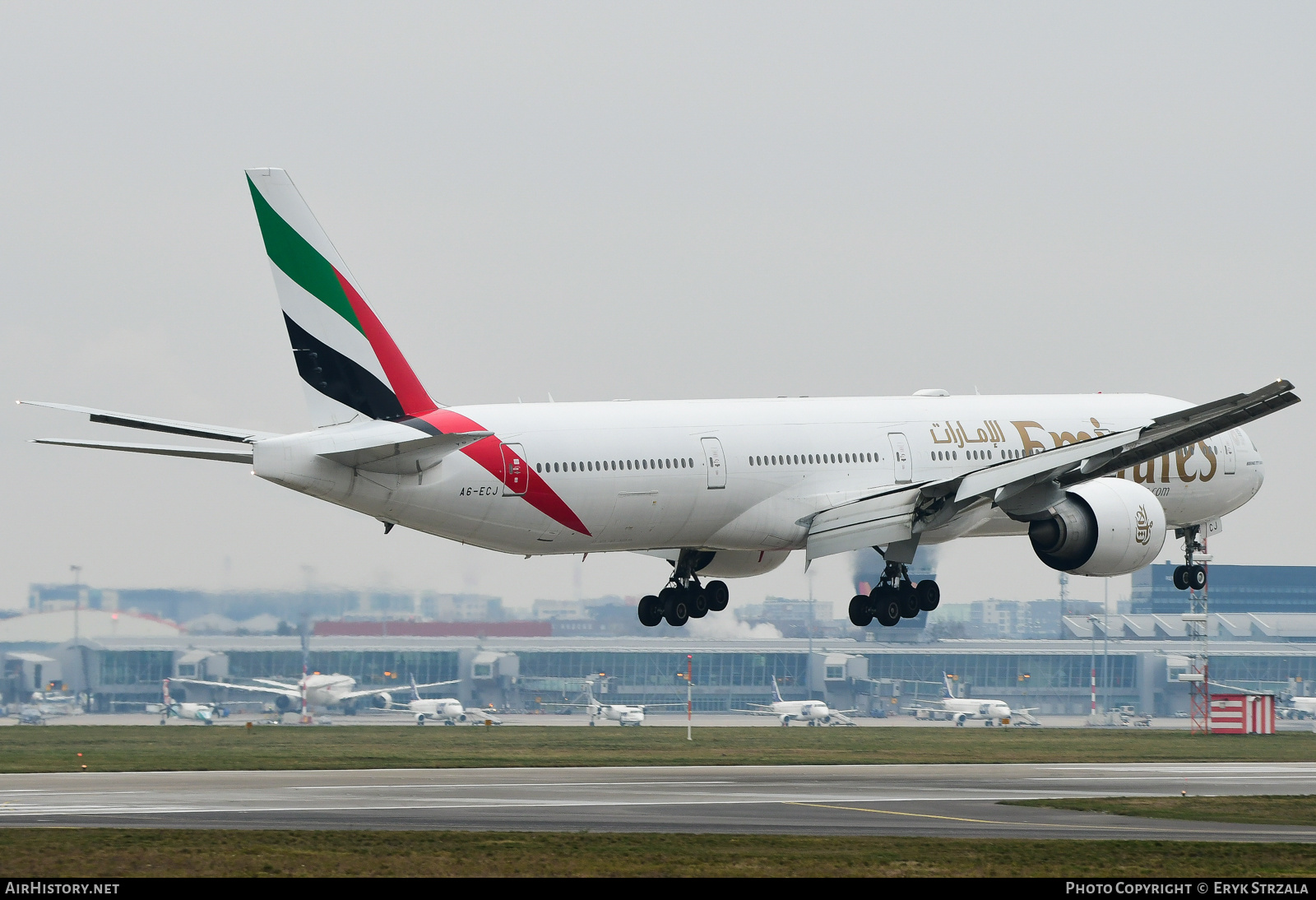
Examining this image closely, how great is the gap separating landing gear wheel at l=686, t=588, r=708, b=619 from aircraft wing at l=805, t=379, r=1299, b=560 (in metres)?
4.44

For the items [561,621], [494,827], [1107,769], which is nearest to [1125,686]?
[561,621]

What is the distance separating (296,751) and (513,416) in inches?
843

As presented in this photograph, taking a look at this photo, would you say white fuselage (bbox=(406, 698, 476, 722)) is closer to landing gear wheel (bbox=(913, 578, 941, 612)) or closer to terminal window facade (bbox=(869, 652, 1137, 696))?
terminal window facade (bbox=(869, 652, 1137, 696))

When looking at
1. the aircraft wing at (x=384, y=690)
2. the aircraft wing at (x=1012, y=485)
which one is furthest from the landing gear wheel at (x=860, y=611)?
the aircraft wing at (x=384, y=690)

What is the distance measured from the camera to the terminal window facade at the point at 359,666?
127188 mm

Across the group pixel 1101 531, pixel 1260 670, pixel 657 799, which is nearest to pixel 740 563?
pixel 1101 531

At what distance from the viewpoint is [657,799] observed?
4288 centimetres

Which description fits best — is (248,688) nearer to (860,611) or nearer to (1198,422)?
(860,611)

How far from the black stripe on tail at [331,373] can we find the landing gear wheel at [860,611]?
16471 mm

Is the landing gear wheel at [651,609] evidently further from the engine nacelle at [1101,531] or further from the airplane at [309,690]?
the airplane at [309,690]

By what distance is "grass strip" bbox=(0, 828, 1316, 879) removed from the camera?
94.9 feet

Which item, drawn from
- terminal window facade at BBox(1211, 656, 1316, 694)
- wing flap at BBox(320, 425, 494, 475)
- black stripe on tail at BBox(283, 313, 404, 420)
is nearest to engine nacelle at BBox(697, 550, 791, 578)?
wing flap at BBox(320, 425, 494, 475)

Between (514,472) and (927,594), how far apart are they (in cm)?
1479

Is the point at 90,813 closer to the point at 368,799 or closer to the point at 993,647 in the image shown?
the point at 368,799
